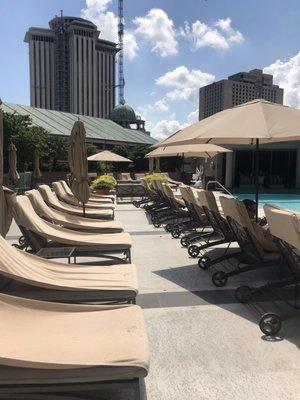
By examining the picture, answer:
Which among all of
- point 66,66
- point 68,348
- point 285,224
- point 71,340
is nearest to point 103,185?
point 285,224

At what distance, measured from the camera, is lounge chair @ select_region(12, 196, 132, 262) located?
495 centimetres

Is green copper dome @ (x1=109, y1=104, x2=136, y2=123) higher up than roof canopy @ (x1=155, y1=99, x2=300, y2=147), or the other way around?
green copper dome @ (x1=109, y1=104, x2=136, y2=123)

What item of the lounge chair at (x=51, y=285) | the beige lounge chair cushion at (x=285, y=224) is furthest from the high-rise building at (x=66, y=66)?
the lounge chair at (x=51, y=285)

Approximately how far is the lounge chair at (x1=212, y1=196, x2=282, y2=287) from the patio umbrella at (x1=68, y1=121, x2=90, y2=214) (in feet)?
11.6

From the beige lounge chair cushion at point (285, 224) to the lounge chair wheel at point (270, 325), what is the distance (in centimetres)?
65

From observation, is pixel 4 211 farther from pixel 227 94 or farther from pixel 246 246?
pixel 227 94

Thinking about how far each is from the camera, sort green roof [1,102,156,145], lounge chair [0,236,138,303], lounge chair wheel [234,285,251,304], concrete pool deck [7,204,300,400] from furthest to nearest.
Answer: green roof [1,102,156,145] < lounge chair wheel [234,285,251,304] < lounge chair [0,236,138,303] < concrete pool deck [7,204,300,400]

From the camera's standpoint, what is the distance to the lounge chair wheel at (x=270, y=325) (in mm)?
3595

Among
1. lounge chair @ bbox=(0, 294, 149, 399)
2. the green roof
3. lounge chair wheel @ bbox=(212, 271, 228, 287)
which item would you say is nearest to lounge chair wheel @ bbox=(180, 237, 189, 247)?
lounge chair wheel @ bbox=(212, 271, 228, 287)

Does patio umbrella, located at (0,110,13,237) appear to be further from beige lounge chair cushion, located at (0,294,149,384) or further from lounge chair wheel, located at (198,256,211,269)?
lounge chair wheel, located at (198,256,211,269)

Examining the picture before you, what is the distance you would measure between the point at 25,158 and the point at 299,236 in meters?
26.2

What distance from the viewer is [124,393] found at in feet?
9.29

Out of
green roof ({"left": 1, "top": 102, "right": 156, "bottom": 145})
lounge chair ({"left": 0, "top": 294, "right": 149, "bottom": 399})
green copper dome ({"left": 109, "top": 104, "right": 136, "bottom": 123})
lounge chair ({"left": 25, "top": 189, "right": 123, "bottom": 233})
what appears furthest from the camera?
green copper dome ({"left": 109, "top": 104, "right": 136, "bottom": 123})

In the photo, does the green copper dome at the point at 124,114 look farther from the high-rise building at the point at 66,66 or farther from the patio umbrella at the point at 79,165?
the patio umbrella at the point at 79,165
